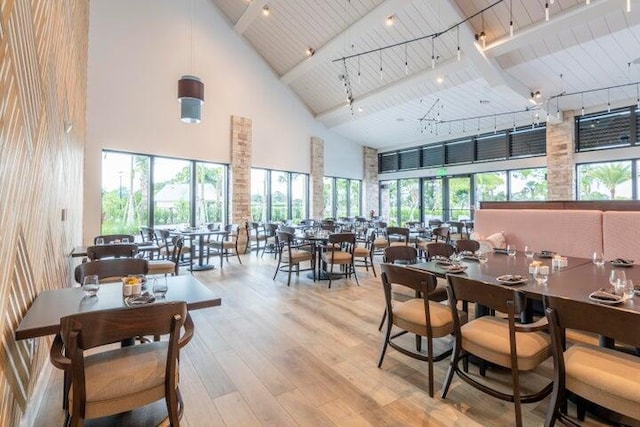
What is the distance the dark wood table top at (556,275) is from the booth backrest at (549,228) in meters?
0.43

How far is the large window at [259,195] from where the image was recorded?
29.1ft

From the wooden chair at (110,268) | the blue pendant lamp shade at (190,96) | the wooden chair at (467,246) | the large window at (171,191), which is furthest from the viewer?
the large window at (171,191)

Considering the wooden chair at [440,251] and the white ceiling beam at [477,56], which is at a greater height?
the white ceiling beam at [477,56]

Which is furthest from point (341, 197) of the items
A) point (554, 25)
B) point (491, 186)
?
point (554, 25)

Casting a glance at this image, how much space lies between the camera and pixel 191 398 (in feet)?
7.06

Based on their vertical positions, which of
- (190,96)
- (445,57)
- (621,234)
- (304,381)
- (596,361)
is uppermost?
(445,57)

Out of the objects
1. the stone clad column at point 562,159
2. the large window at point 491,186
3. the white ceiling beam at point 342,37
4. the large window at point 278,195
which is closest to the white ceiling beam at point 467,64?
the white ceiling beam at point 342,37

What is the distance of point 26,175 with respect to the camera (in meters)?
1.74

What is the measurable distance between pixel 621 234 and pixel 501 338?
2.33 m

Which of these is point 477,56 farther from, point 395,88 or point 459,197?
point 459,197

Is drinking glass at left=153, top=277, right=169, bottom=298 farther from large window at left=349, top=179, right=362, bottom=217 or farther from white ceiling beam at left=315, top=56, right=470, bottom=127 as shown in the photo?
large window at left=349, top=179, right=362, bottom=217

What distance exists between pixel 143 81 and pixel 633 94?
33.9 feet

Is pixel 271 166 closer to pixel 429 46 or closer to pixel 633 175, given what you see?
pixel 429 46

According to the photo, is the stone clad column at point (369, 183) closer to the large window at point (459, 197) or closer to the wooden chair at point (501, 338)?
the large window at point (459, 197)
